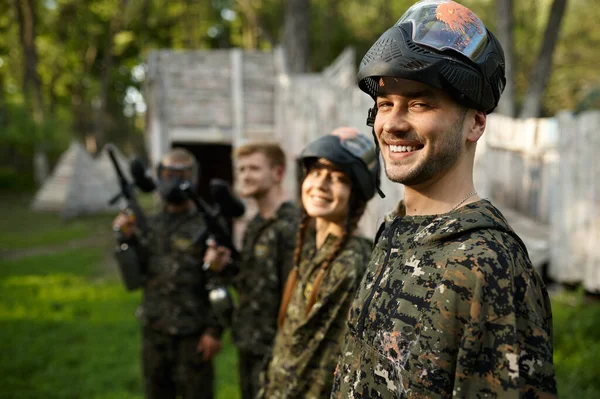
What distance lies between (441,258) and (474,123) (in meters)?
0.39

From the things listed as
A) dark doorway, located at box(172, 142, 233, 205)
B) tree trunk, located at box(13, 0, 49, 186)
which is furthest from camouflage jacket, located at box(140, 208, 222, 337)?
tree trunk, located at box(13, 0, 49, 186)

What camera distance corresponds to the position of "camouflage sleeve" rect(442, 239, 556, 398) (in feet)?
4.04

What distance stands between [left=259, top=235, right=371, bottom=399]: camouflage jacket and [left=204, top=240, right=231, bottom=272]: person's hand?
135 centimetres

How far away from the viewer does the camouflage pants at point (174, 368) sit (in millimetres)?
3871

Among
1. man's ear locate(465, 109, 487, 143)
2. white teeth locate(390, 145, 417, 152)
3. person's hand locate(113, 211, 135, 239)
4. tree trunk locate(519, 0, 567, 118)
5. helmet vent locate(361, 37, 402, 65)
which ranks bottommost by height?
person's hand locate(113, 211, 135, 239)

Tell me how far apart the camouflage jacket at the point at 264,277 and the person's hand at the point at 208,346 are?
0.49 m

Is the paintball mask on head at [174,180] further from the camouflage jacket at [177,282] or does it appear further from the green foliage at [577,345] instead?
the green foliage at [577,345]

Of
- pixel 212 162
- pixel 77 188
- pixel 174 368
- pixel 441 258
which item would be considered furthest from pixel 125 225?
pixel 77 188

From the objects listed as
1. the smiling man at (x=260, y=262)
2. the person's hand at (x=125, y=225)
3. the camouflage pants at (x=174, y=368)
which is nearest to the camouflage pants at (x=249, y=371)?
the smiling man at (x=260, y=262)

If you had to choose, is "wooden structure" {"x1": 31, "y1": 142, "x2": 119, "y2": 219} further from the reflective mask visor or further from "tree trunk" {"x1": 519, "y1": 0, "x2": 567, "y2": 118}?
the reflective mask visor

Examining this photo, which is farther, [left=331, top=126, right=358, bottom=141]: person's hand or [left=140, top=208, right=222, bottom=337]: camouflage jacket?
[left=140, top=208, right=222, bottom=337]: camouflage jacket

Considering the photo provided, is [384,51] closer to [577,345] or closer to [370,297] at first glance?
[370,297]

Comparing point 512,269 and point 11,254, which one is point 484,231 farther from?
point 11,254

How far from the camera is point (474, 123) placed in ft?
4.91
